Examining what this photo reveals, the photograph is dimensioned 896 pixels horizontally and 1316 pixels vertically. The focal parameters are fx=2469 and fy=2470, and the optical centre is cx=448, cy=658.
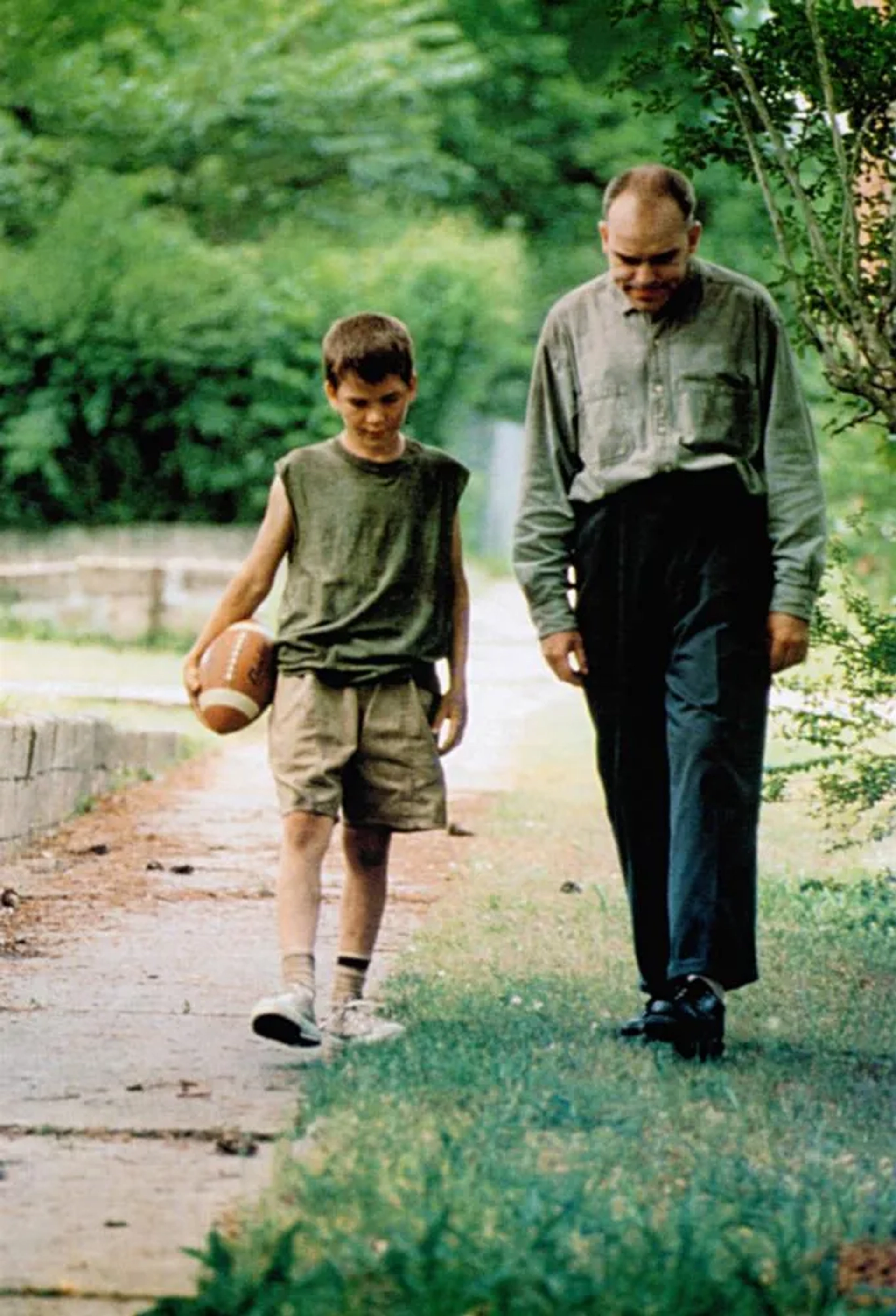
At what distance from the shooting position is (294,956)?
5.46 metres

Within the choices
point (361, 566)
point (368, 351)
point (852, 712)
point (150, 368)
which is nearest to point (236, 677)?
point (361, 566)

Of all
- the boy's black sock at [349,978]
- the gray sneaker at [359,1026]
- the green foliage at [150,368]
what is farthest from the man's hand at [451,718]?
the green foliage at [150,368]

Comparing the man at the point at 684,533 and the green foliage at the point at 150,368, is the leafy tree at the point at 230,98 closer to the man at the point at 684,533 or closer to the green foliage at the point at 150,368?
the green foliage at the point at 150,368

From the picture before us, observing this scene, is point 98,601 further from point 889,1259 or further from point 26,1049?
point 889,1259

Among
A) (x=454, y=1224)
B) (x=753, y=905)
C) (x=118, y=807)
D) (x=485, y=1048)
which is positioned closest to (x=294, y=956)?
(x=485, y=1048)

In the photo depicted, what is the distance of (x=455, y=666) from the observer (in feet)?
19.0

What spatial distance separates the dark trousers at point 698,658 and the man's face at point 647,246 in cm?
41

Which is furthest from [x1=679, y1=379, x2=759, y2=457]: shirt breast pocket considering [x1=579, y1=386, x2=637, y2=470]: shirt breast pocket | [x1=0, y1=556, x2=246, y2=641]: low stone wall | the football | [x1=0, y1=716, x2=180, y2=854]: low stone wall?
[x1=0, y1=556, x2=246, y2=641]: low stone wall

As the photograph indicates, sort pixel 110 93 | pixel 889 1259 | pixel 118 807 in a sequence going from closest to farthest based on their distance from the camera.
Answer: pixel 889 1259, pixel 118 807, pixel 110 93

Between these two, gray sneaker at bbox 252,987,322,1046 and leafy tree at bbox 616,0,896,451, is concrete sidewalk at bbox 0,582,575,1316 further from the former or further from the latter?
leafy tree at bbox 616,0,896,451

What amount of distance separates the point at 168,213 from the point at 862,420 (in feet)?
63.5

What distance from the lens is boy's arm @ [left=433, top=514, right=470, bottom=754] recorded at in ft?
18.9

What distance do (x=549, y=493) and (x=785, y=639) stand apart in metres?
0.63

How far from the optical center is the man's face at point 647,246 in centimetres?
532
